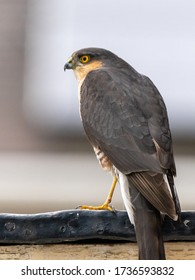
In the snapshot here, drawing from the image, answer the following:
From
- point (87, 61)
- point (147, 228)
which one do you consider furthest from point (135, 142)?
point (87, 61)

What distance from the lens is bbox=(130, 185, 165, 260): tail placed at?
425 centimetres

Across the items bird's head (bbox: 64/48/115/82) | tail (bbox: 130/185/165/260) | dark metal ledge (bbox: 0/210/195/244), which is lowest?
tail (bbox: 130/185/165/260)

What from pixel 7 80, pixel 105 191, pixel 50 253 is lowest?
pixel 105 191

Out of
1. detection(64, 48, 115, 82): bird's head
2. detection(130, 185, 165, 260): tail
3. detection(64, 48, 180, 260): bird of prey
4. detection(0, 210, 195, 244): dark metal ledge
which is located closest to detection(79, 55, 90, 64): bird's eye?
detection(64, 48, 115, 82): bird's head

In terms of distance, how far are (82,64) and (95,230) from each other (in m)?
1.73

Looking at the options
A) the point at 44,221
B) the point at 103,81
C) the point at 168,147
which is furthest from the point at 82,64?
the point at 44,221

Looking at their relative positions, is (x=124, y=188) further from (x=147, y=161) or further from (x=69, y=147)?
(x=69, y=147)

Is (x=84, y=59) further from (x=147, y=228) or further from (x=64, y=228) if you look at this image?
(x=64, y=228)

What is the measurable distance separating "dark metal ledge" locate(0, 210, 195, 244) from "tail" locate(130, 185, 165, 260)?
0.07 meters

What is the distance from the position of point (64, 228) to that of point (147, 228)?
0.36 m

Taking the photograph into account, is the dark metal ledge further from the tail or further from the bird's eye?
the bird's eye

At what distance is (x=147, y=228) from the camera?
14.4ft

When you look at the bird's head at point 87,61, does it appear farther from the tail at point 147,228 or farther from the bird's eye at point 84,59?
the tail at point 147,228

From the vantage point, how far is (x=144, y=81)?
5320 millimetres
